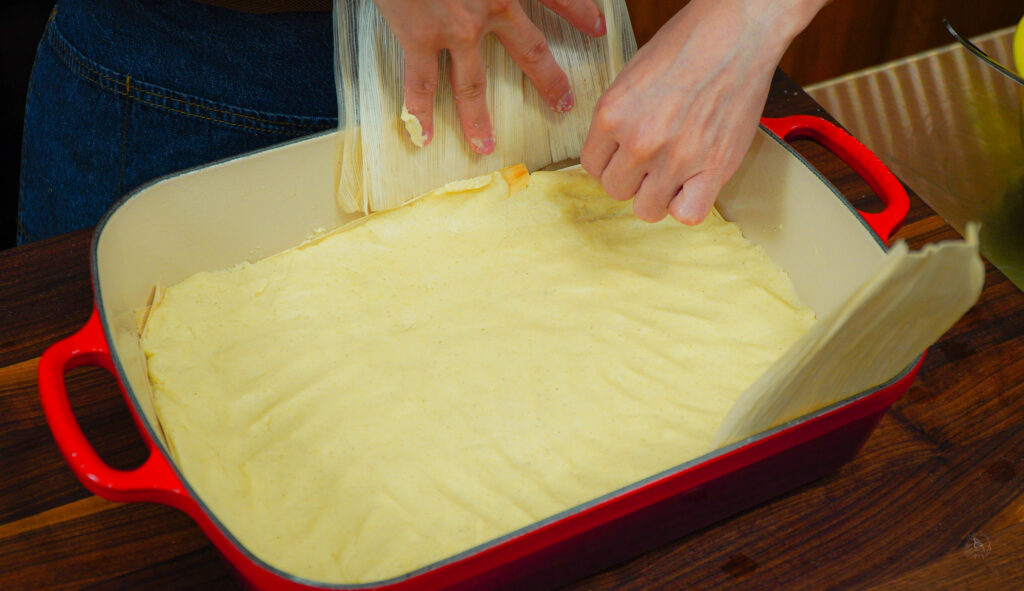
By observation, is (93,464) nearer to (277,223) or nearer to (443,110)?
(277,223)

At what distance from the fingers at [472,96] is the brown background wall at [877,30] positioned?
30.4 inches

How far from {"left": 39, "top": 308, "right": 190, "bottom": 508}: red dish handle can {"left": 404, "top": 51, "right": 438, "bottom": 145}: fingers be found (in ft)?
1.25

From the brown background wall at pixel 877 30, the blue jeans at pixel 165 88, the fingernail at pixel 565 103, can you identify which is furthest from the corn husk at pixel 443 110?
the brown background wall at pixel 877 30

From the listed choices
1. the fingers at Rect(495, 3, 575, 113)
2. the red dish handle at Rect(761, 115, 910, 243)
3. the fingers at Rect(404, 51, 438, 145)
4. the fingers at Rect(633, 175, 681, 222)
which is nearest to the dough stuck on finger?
the fingers at Rect(404, 51, 438, 145)

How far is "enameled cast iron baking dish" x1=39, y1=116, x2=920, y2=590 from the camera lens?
57cm

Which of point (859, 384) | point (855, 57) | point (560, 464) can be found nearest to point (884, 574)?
point (859, 384)

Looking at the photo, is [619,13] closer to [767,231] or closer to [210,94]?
[767,231]

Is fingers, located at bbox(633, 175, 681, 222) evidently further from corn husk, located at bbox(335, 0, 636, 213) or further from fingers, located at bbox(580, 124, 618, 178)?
corn husk, located at bbox(335, 0, 636, 213)

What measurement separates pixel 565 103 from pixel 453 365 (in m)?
0.30

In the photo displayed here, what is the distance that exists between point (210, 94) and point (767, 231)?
614 millimetres

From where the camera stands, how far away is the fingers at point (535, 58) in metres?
0.79

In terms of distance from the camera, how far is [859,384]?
2.04ft

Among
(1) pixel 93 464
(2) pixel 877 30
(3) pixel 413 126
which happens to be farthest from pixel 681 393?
(2) pixel 877 30

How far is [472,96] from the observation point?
0.84 meters
